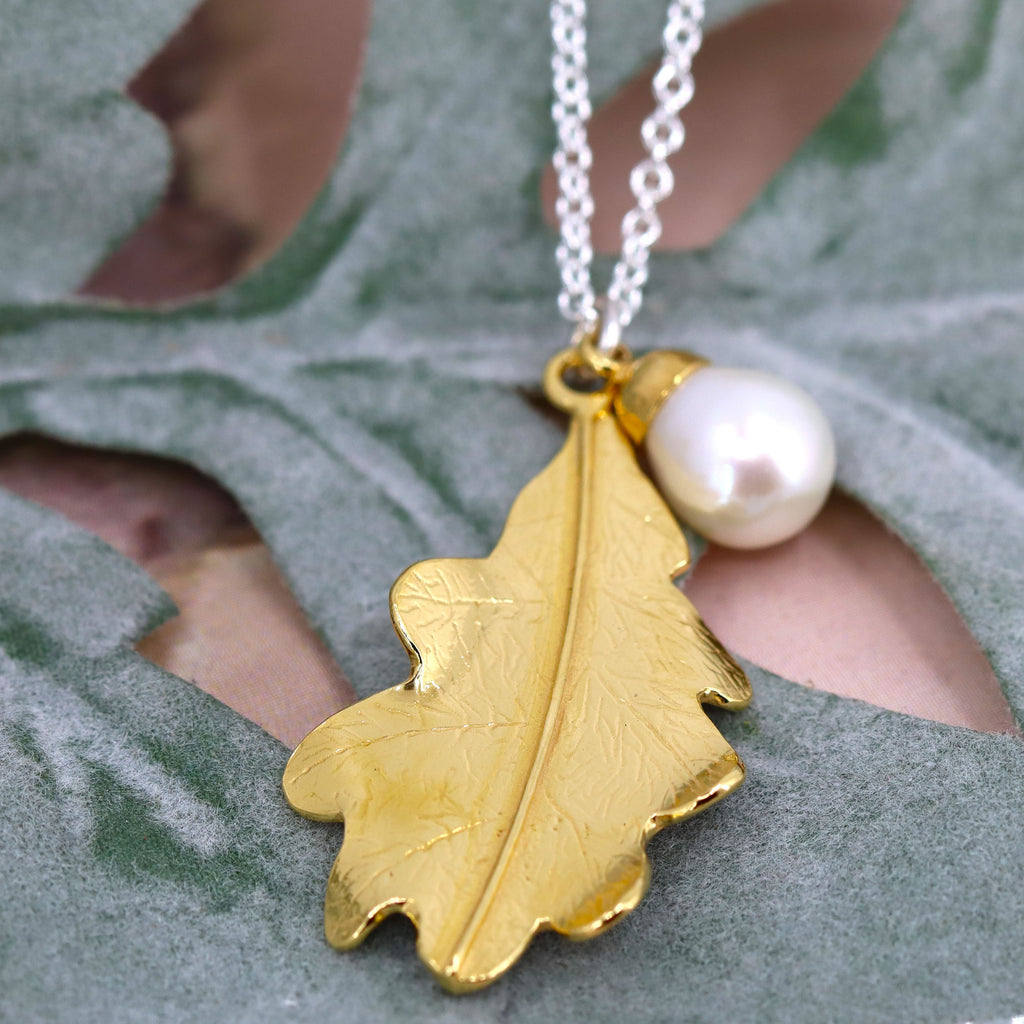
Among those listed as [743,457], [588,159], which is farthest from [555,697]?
[588,159]

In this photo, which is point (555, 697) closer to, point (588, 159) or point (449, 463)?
point (449, 463)

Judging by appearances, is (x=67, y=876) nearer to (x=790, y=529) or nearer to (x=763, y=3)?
(x=790, y=529)

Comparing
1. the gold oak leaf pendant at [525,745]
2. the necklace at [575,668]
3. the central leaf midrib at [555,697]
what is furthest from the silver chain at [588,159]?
the gold oak leaf pendant at [525,745]

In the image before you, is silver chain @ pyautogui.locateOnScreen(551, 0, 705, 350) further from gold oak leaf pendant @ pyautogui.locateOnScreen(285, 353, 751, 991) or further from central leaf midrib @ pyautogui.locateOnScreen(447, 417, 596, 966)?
gold oak leaf pendant @ pyautogui.locateOnScreen(285, 353, 751, 991)

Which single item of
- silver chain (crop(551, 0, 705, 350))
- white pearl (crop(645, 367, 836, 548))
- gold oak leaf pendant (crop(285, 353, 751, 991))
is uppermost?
silver chain (crop(551, 0, 705, 350))

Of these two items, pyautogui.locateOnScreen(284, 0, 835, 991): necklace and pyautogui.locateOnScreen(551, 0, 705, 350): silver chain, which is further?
pyautogui.locateOnScreen(551, 0, 705, 350): silver chain

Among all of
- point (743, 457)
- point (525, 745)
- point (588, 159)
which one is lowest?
point (525, 745)

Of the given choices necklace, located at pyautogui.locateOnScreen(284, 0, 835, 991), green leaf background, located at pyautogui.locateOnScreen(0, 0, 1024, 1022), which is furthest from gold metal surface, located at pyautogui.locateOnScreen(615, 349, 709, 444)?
green leaf background, located at pyautogui.locateOnScreen(0, 0, 1024, 1022)
